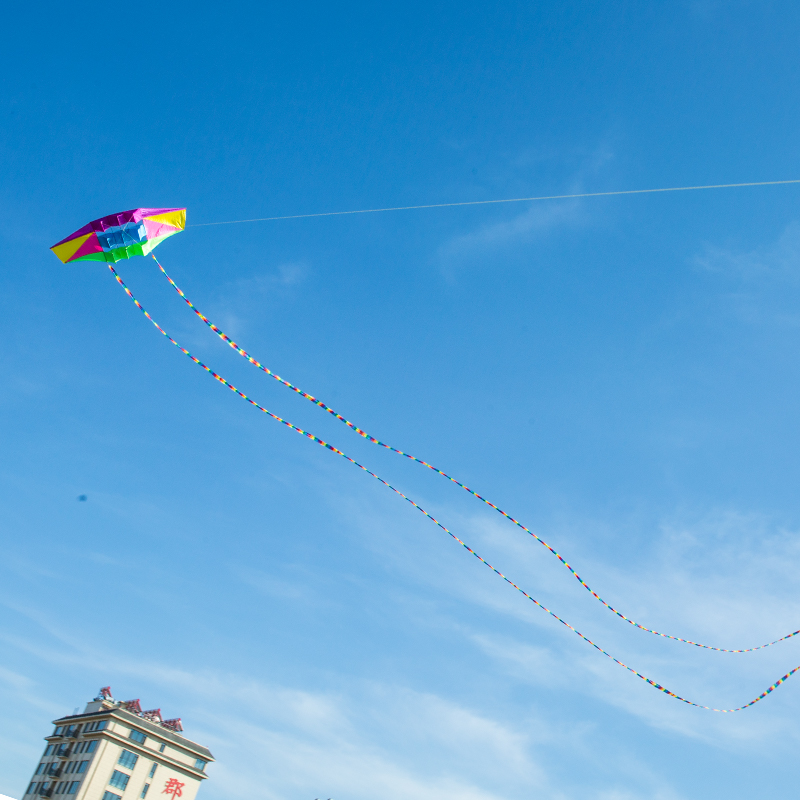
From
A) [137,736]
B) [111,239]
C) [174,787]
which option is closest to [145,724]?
[137,736]

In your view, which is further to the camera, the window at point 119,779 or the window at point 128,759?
the window at point 128,759

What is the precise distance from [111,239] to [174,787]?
188 ft

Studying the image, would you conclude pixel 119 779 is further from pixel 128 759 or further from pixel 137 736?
pixel 137 736

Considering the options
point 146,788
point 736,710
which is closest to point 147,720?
point 146,788

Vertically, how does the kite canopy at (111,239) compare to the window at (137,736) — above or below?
above

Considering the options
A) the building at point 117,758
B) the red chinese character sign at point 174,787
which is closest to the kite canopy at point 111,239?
the building at point 117,758

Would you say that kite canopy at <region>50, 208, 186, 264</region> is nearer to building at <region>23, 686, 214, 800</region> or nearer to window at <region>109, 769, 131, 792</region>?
building at <region>23, 686, 214, 800</region>

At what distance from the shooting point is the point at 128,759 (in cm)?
5906

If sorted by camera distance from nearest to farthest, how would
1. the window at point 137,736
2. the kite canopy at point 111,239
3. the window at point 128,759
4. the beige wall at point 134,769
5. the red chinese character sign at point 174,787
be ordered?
1. the kite canopy at point 111,239
2. the beige wall at point 134,769
3. the window at point 128,759
4. the window at point 137,736
5. the red chinese character sign at point 174,787

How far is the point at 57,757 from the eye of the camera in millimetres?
61406

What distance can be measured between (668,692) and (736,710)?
8.12 ft

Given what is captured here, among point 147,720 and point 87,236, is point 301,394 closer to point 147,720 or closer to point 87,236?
point 87,236

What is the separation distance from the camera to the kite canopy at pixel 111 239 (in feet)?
55.0

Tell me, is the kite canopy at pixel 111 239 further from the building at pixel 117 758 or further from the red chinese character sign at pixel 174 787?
the red chinese character sign at pixel 174 787
